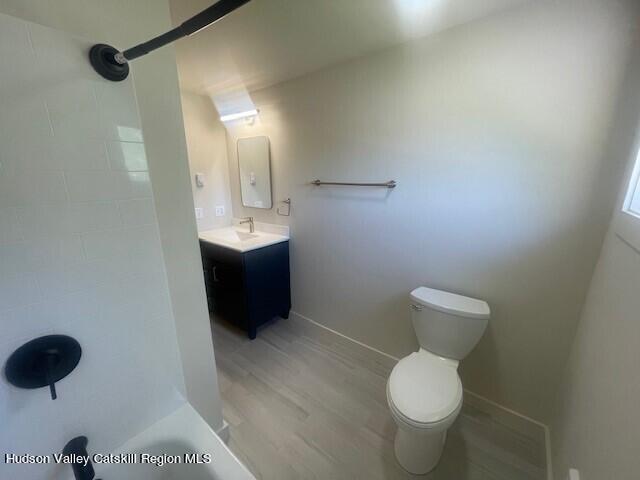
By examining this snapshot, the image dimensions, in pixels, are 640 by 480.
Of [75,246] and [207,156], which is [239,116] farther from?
[75,246]

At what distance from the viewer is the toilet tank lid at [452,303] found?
133cm

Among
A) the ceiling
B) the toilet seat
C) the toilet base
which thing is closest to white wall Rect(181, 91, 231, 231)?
the ceiling

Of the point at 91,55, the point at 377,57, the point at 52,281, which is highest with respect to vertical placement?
the point at 377,57

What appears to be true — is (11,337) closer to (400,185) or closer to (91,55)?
(91,55)

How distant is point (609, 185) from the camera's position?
110 cm

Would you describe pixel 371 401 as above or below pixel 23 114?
below

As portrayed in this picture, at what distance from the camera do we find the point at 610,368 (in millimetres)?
779

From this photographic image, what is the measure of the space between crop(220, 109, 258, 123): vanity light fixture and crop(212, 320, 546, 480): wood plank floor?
2.09 m

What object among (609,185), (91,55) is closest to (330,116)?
(91,55)

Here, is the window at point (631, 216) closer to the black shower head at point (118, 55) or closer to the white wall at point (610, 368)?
the white wall at point (610, 368)

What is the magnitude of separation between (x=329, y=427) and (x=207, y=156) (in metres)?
2.52

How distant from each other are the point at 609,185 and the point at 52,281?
82.2 inches

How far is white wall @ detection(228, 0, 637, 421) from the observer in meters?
1.11

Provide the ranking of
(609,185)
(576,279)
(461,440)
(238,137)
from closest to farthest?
(609,185) → (576,279) → (461,440) → (238,137)
